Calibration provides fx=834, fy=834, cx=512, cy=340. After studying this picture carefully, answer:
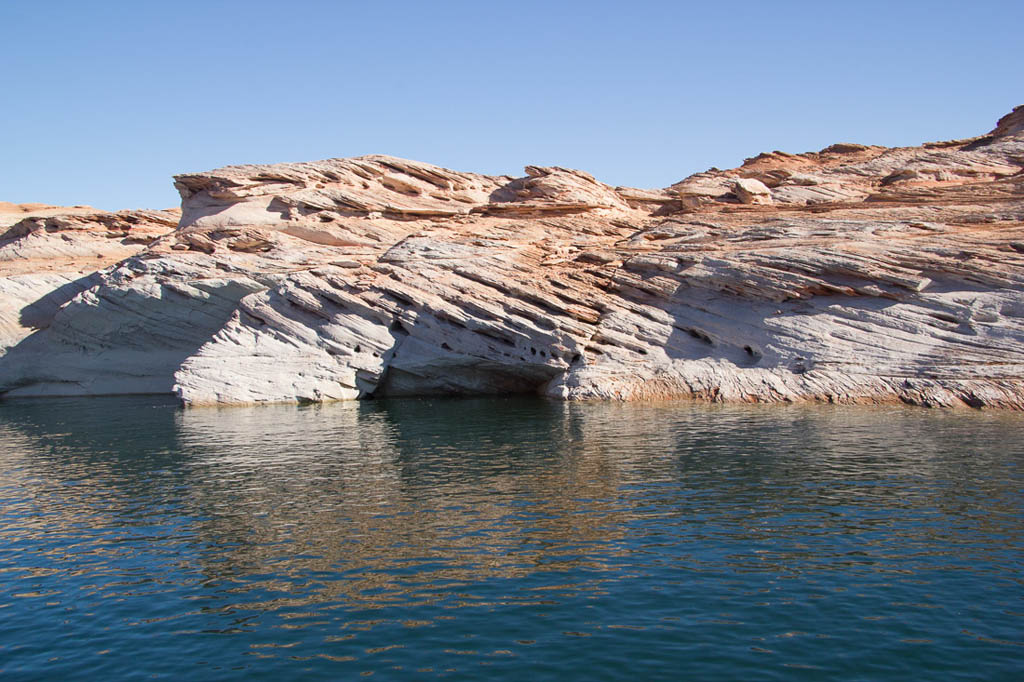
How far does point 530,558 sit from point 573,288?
111ft

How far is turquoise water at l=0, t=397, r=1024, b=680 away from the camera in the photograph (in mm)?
13375

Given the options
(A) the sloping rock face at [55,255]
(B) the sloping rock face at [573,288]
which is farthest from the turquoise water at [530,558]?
(A) the sloping rock face at [55,255]

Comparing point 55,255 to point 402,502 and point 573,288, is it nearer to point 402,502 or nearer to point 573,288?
point 573,288

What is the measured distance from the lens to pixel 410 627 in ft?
47.9

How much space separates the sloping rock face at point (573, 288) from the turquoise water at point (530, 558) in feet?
34.4

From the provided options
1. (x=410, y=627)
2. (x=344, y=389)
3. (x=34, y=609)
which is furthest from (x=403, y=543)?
(x=344, y=389)

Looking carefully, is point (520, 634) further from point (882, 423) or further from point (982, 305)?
point (982, 305)

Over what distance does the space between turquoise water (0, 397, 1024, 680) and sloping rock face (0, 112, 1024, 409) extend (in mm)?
10497

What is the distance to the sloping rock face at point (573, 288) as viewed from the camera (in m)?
43.3

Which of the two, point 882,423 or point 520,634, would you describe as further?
point 882,423

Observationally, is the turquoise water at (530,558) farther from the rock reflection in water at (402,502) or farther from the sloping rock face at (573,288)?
the sloping rock face at (573,288)

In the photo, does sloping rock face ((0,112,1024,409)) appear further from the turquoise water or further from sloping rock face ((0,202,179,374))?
the turquoise water

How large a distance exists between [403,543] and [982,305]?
114 ft

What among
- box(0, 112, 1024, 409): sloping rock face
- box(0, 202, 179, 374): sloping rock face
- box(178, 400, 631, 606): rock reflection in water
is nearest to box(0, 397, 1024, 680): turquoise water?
box(178, 400, 631, 606): rock reflection in water
